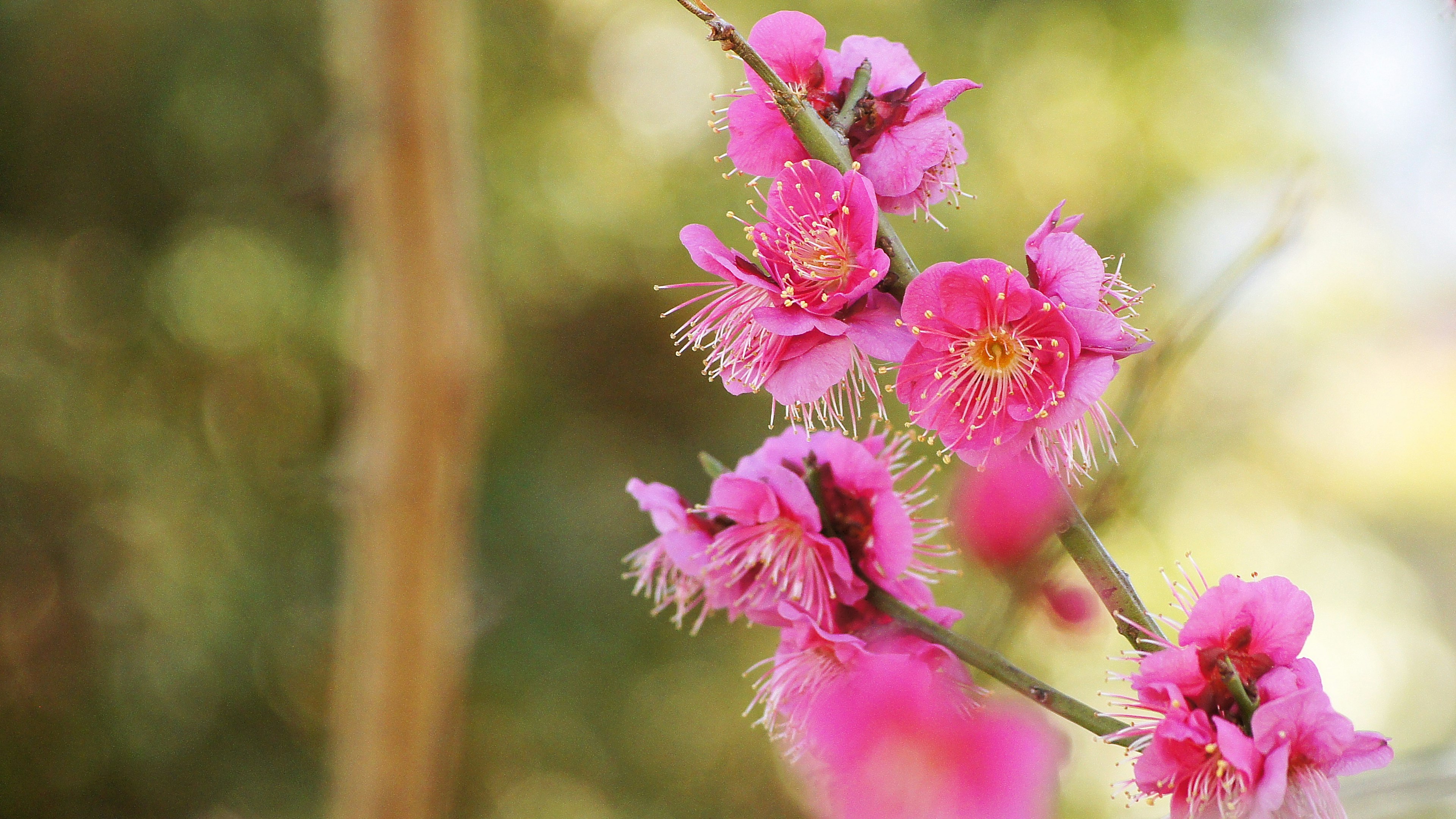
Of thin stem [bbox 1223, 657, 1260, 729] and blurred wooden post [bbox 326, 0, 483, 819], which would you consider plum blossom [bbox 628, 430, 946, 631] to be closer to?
thin stem [bbox 1223, 657, 1260, 729]

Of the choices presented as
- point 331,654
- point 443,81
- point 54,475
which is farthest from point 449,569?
point 54,475

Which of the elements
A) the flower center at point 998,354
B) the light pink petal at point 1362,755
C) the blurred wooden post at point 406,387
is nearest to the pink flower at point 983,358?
the flower center at point 998,354

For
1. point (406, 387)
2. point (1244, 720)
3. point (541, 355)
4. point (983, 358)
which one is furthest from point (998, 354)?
point (541, 355)

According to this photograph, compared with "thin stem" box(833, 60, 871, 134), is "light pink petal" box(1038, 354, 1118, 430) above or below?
below

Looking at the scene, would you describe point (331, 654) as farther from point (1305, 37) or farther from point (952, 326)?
point (1305, 37)

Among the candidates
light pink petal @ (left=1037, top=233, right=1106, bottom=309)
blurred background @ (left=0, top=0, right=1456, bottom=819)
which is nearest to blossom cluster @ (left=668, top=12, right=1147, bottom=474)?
light pink petal @ (left=1037, top=233, right=1106, bottom=309)

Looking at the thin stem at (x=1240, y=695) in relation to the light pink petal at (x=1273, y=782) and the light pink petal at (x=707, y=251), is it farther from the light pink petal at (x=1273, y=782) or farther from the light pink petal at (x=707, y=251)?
the light pink petal at (x=707, y=251)

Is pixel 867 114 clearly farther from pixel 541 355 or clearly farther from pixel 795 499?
pixel 541 355
